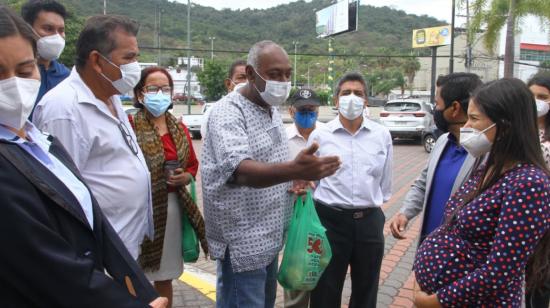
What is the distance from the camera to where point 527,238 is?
1790 mm

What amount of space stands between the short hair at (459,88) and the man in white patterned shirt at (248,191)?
104 centimetres

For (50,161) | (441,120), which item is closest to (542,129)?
(441,120)

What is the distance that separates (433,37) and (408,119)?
34064mm

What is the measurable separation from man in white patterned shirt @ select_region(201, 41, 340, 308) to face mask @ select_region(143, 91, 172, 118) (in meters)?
1.00

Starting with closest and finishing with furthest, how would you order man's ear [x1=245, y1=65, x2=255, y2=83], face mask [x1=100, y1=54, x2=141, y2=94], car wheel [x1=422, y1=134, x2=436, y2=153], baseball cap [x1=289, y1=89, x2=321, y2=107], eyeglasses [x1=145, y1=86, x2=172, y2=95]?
man's ear [x1=245, y1=65, x2=255, y2=83], face mask [x1=100, y1=54, x2=141, y2=94], eyeglasses [x1=145, y1=86, x2=172, y2=95], baseball cap [x1=289, y1=89, x2=321, y2=107], car wheel [x1=422, y1=134, x2=436, y2=153]

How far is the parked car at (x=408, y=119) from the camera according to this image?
15.7 m


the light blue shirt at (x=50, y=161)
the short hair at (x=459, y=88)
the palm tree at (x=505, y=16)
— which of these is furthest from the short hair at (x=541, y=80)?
the palm tree at (x=505, y=16)

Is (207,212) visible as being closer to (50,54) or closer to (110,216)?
(110,216)

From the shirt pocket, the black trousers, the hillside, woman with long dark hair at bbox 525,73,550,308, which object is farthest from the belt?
the hillside

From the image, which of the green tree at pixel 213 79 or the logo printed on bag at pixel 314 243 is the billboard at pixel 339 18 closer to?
the green tree at pixel 213 79

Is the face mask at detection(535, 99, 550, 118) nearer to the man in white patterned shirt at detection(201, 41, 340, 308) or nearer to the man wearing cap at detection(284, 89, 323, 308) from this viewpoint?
the man wearing cap at detection(284, 89, 323, 308)

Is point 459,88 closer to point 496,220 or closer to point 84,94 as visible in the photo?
point 496,220

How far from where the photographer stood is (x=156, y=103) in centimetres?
326

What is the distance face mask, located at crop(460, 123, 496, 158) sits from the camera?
2.17 meters
